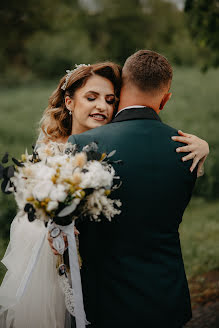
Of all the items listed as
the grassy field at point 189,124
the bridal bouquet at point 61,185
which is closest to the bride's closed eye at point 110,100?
the bridal bouquet at point 61,185

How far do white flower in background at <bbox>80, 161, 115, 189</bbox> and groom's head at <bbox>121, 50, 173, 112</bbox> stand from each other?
2.06 feet

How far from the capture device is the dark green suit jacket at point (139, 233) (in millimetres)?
2064

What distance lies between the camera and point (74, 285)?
6.93 feet

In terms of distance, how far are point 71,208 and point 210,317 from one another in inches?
120

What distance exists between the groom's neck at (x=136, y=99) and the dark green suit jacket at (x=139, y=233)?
65mm

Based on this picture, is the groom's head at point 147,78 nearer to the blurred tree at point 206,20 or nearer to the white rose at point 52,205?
the white rose at point 52,205

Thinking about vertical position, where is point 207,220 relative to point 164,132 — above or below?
below

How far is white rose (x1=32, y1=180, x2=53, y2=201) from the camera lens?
1.68 metres

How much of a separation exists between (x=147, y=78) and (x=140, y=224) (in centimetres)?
88

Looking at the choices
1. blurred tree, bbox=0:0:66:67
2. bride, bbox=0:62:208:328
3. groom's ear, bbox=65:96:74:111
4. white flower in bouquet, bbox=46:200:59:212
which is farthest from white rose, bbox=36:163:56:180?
blurred tree, bbox=0:0:66:67

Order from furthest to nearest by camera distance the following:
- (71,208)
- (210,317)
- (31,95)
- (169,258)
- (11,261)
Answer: (31,95) < (210,317) < (11,261) < (169,258) < (71,208)

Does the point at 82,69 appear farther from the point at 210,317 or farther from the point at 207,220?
the point at 207,220

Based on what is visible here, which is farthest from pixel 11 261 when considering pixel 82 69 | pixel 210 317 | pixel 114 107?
pixel 210 317

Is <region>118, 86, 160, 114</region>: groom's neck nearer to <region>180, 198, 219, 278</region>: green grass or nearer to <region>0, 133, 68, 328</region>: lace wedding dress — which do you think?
<region>0, 133, 68, 328</region>: lace wedding dress
